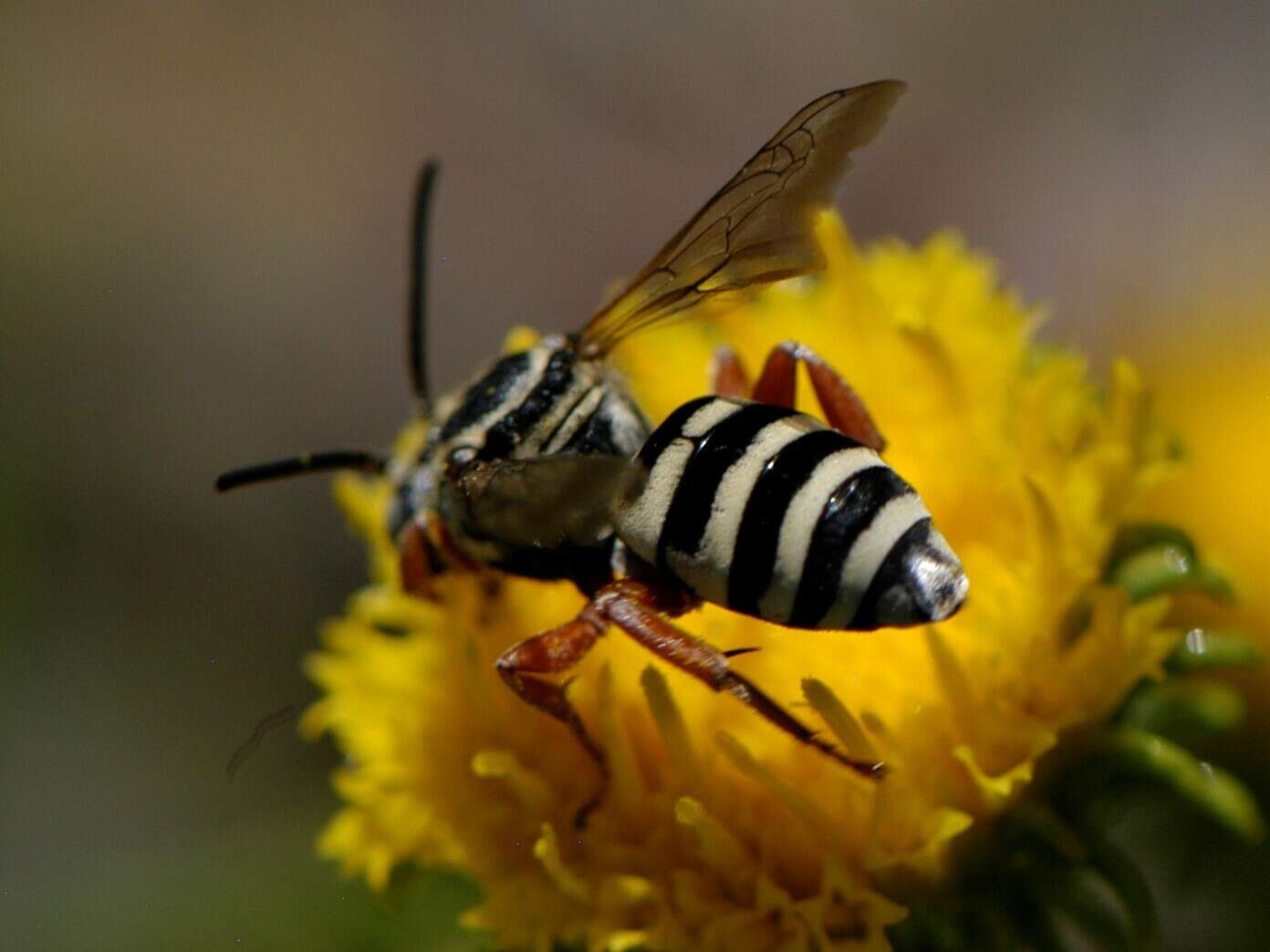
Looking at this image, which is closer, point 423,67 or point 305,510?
point 305,510

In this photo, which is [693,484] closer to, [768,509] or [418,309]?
[768,509]

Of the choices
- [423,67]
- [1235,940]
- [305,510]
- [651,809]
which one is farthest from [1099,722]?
[423,67]

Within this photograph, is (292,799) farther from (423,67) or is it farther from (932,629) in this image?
(423,67)

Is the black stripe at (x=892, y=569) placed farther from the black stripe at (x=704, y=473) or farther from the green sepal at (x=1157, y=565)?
the green sepal at (x=1157, y=565)

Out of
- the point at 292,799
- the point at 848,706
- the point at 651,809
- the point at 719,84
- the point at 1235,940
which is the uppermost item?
the point at 719,84

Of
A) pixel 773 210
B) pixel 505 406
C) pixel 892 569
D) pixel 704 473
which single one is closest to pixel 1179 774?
pixel 892 569

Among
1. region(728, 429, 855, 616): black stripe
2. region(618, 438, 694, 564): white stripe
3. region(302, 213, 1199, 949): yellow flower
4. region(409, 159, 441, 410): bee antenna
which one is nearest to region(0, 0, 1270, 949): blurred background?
region(302, 213, 1199, 949): yellow flower

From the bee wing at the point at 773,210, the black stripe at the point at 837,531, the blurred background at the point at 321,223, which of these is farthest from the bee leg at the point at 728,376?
the blurred background at the point at 321,223

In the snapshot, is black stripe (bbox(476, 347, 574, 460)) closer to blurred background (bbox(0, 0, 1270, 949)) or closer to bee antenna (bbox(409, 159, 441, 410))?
bee antenna (bbox(409, 159, 441, 410))
